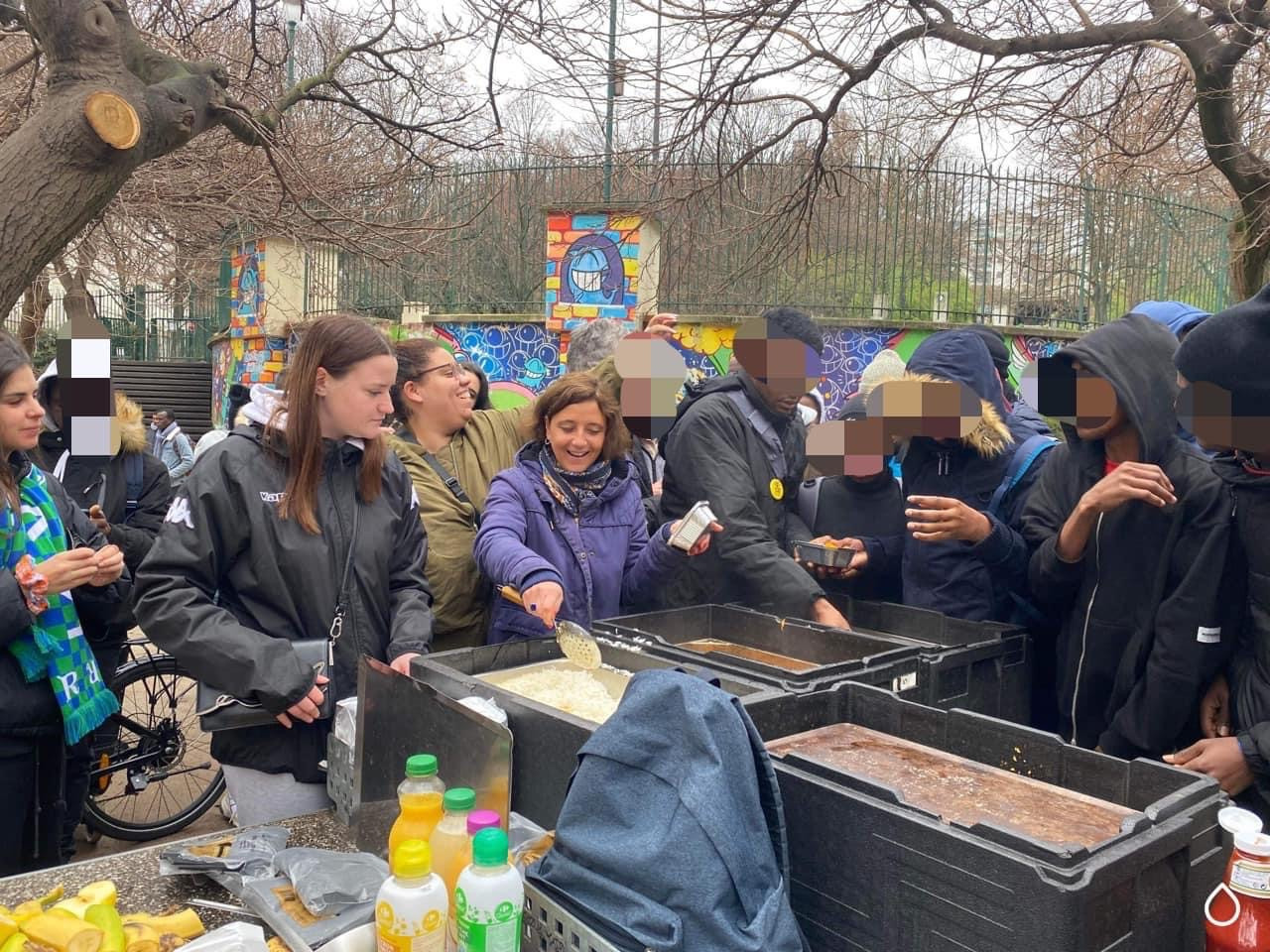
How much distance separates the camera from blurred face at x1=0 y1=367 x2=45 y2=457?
8.23 feet

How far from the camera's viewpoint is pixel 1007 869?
3.89 feet

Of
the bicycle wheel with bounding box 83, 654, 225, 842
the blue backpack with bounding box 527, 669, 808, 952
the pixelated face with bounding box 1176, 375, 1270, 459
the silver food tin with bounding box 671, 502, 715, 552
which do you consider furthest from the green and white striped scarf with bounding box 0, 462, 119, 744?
the pixelated face with bounding box 1176, 375, 1270, 459

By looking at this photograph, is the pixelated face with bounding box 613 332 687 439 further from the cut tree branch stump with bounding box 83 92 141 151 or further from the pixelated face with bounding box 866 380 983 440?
the cut tree branch stump with bounding box 83 92 141 151

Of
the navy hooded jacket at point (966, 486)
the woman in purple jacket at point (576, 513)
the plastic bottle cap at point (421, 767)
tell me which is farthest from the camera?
the navy hooded jacket at point (966, 486)

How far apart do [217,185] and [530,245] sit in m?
4.36

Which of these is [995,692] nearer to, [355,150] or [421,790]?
[421,790]

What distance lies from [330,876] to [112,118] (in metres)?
3.59

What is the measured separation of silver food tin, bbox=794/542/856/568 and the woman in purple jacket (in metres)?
0.33

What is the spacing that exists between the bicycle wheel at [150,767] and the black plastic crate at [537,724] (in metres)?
2.44

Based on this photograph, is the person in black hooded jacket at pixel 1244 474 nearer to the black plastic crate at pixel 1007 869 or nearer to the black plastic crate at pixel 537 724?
the black plastic crate at pixel 1007 869

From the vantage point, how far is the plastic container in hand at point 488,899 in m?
1.25

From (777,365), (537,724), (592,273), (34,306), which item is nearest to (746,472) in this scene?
(777,365)

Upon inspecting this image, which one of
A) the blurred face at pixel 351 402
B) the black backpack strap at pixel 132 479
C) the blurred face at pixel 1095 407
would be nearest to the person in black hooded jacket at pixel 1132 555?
the blurred face at pixel 1095 407

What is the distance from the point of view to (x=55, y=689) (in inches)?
101
